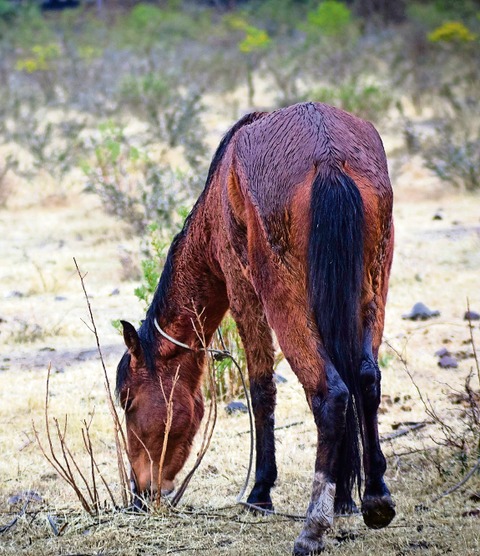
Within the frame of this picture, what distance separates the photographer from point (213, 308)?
4602 millimetres

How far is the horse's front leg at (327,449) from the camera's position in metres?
3.45

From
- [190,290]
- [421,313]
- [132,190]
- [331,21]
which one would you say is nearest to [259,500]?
[190,290]

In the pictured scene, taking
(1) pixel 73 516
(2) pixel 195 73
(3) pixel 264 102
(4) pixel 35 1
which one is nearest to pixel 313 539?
(1) pixel 73 516

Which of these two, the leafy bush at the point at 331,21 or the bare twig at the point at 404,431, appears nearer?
the bare twig at the point at 404,431

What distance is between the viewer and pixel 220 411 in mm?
6051

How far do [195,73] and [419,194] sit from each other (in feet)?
34.0

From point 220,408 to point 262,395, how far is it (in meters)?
1.67

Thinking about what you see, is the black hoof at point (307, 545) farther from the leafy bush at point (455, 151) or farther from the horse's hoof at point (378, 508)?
the leafy bush at point (455, 151)

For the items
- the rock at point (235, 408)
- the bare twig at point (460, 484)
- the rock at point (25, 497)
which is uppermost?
the bare twig at point (460, 484)

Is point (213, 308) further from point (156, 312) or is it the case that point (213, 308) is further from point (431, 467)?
point (431, 467)

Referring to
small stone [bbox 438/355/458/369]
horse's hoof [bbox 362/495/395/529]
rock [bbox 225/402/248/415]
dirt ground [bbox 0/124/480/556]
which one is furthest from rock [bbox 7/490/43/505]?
small stone [bbox 438/355/458/369]

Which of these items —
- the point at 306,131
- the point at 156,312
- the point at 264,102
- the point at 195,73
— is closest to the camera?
the point at 306,131

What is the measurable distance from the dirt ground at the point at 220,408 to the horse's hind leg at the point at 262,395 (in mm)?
131

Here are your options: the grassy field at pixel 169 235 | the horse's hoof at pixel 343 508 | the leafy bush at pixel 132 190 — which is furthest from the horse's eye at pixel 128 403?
the leafy bush at pixel 132 190
